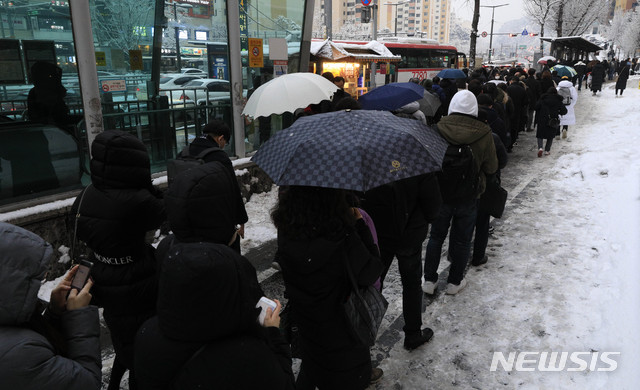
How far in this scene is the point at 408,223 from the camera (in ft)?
10.8

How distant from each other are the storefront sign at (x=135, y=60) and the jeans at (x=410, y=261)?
4.87 metres

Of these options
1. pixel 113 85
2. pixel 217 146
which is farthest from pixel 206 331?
pixel 113 85

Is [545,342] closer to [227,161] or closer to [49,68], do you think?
[227,161]

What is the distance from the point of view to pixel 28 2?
4887 mm

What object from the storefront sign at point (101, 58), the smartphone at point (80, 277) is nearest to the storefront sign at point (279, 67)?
the storefront sign at point (101, 58)

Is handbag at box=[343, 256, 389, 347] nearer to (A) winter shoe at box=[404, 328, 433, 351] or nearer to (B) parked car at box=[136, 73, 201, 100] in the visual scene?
(A) winter shoe at box=[404, 328, 433, 351]

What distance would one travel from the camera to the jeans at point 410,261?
10.9ft

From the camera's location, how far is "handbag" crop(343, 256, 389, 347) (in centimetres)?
222

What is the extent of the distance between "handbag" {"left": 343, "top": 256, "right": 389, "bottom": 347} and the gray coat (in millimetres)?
1205

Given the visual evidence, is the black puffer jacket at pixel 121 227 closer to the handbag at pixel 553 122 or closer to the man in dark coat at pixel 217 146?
the man in dark coat at pixel 217 146

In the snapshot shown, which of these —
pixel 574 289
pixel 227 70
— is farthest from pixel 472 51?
pixel 574 289

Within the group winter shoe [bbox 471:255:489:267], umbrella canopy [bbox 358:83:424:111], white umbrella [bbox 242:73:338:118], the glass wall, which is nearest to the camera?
winter shoe [bbox 471:255:489:267]

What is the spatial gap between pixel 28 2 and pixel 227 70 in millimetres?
3119

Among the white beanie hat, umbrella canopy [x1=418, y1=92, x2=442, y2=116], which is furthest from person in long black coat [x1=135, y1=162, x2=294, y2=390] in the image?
umbrella canopy [x1=418, y1=92, x2=442, y2=116]
